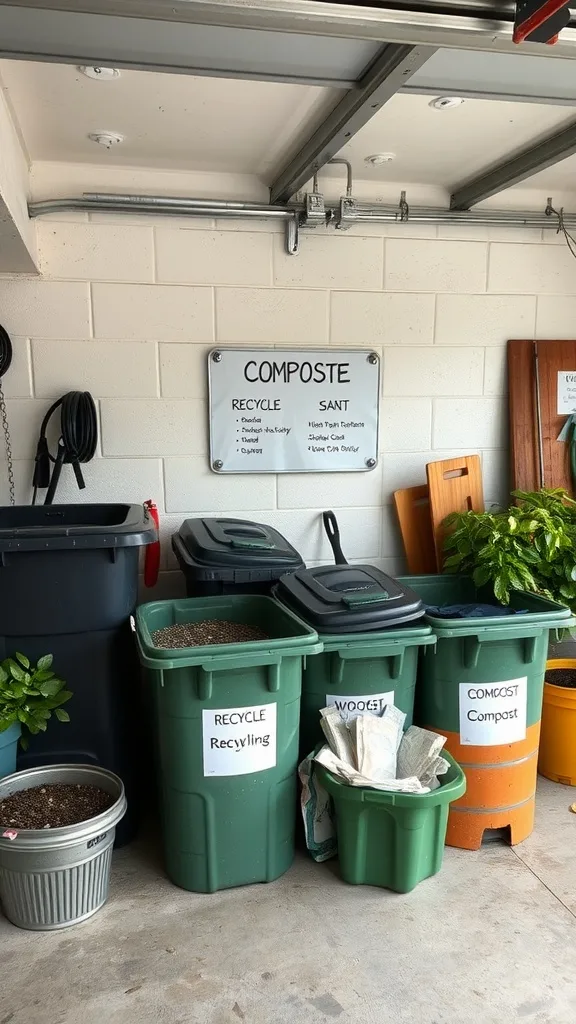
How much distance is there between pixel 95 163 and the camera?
2734 millimetres

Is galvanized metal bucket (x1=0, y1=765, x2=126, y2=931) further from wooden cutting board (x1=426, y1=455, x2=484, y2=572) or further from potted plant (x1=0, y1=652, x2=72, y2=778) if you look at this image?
wooden cutting board (x1=426, y1=455, x2=484, y2=572)

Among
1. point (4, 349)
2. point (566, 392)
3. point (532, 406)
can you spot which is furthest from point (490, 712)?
point (4, 349)

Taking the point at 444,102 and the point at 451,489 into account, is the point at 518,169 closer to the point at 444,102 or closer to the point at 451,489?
the point at 444,102

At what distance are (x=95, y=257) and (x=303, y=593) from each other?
1.61m

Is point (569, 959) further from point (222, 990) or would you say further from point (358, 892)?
point (222, 990)

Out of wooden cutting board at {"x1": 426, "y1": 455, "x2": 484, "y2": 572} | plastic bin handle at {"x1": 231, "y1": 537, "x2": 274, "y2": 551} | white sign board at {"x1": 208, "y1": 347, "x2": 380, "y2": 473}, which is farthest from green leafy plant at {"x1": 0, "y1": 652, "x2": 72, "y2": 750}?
wooden cutting board at {"x1": 426, "y1": 455, "x2": 484, "y2": 572}

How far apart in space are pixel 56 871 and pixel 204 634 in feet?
2.59

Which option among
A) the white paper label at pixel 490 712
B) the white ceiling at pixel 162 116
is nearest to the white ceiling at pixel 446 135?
the white ceiling at pixel 162 116

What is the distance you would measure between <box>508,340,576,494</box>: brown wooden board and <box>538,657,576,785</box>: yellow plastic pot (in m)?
1.00

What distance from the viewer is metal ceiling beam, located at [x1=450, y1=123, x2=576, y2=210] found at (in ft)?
8.10

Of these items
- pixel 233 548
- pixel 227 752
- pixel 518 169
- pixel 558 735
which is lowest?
pixel 558 735

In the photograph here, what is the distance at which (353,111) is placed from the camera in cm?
207

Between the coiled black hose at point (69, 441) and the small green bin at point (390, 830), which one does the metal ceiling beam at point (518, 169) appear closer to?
the coiled black hose at point (69, 441)

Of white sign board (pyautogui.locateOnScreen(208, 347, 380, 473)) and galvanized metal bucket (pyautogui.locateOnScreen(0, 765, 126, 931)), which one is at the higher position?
white sign board (pyautogui.locateOnScreen(208, 347, 380, 473))
